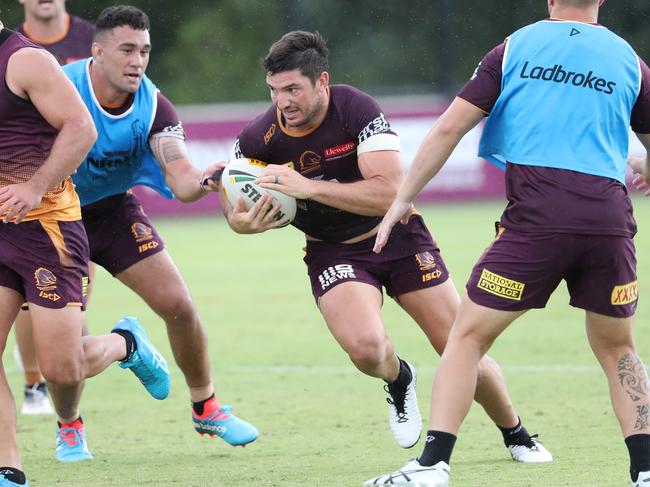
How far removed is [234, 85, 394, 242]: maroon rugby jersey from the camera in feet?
20.5

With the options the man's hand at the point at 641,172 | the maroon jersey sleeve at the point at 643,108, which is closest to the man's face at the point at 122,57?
the man's hand at the point at 641,172

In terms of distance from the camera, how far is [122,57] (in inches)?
264

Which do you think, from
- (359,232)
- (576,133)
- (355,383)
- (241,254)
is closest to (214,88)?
(241,254)

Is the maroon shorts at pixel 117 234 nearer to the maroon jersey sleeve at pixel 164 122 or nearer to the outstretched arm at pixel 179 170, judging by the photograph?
the outstretched arm at pixel 179 170

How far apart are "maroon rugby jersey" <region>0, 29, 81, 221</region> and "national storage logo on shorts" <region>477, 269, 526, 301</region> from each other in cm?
221

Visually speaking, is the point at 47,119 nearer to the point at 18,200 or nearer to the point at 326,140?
the point at 18,200

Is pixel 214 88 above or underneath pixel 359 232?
underneath

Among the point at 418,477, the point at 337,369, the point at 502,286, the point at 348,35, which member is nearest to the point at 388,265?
the point at 502,286

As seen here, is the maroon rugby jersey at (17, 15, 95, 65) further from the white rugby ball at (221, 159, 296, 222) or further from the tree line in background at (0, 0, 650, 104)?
the tree line in background at (0, 0, 650, 104)

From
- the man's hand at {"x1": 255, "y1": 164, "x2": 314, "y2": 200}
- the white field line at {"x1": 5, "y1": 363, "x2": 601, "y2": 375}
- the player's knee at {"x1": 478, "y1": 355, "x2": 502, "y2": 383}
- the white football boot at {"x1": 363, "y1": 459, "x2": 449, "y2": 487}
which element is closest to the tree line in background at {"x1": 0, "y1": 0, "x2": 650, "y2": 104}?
the white field line at {"x1": 5, "y1": 363, "x2": 601, "y2": 375}

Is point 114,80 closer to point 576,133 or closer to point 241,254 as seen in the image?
point 576,133

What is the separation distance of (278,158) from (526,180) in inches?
68.9

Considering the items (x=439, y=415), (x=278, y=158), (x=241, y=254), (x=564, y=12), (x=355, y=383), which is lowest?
(x=241, y=254)

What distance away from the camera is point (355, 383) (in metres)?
8.78
